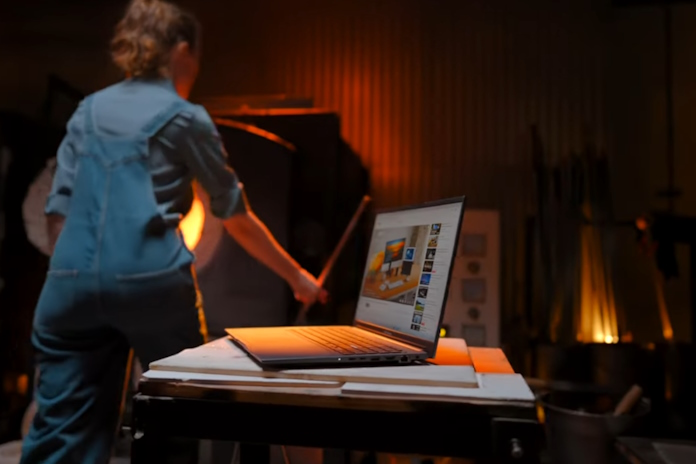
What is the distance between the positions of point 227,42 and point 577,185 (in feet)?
5.84

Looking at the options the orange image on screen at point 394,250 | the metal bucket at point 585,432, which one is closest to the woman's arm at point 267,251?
the orange image on screen at point 394,250

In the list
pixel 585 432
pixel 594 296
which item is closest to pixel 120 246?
pixel 585 432

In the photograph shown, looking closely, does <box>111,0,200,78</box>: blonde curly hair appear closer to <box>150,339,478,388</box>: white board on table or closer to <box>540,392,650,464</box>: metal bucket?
<box>150,339,478,388</box>: white board on table

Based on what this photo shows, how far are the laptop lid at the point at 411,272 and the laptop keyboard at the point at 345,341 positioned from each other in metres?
0.05

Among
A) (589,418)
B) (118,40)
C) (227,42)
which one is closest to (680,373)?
(589,418)

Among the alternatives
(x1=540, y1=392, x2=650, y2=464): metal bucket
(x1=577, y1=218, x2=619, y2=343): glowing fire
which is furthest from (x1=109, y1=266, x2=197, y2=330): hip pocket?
(x1=577, y1=218, x2=619, y2=343): glowing fire

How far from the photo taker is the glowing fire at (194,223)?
6.01 ft

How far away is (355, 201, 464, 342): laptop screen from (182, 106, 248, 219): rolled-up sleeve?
1.19ft

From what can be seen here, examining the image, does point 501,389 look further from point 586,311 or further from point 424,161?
point 424,161

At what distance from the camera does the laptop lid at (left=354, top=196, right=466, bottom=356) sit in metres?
0.84

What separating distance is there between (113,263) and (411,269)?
604 mm

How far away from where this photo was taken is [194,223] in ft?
6.07

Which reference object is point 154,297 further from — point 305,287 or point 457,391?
point 457,391

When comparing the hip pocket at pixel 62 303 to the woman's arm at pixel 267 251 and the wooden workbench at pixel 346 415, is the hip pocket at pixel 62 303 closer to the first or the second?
the woman's arm at pixel 267 251
